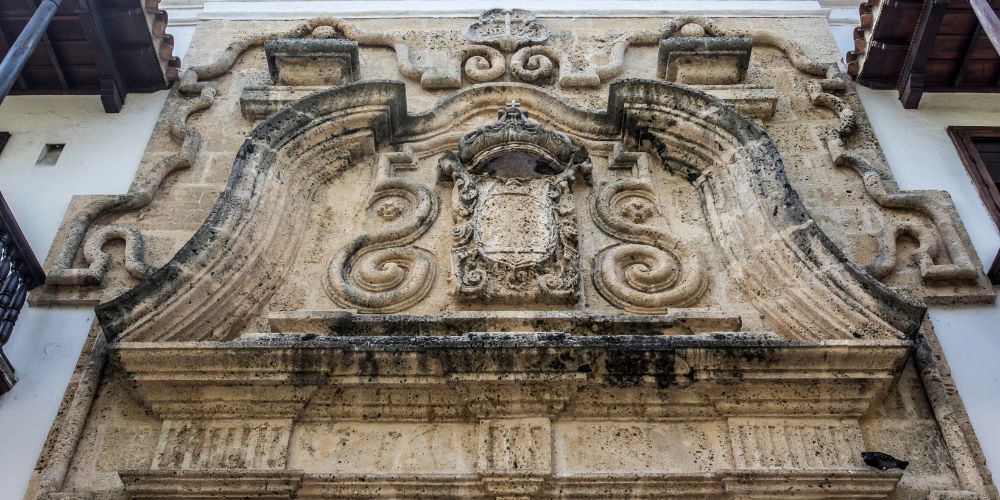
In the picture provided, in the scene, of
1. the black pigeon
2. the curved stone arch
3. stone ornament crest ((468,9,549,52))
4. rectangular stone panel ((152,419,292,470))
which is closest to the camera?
the black pigeon

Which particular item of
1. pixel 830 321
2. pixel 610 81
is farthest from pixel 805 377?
pixel 610 81

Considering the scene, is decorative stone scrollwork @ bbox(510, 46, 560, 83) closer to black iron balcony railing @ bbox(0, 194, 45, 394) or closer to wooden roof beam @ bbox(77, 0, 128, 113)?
wooden roof beam @ bbox(77, 0, 128, 113)

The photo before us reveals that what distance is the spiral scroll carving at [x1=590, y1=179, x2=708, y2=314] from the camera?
192 inches

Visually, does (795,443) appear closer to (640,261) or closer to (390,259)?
(640,261)

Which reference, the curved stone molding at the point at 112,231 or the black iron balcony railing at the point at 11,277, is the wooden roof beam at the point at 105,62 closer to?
the curved stone molding at the point at 112,231

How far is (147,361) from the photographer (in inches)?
170

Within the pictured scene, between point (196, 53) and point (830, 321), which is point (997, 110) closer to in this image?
point (830, 321)

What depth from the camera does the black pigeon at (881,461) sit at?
159 inches

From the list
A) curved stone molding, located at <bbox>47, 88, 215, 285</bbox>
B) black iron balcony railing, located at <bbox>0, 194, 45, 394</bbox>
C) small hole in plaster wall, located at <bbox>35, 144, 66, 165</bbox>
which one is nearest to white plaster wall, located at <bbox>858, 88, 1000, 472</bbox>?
curved stone molding, located at <bbox>47, 88, 215, 285</bbox>

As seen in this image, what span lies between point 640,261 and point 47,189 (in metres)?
3.56

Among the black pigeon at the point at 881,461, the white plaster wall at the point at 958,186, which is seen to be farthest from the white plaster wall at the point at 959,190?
the black pigeon at the point at 881,461

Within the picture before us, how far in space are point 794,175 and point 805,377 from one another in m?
1.79

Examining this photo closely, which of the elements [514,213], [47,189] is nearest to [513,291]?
[514,213]

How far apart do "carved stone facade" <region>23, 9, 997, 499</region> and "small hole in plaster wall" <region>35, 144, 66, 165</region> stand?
611 millimetres
